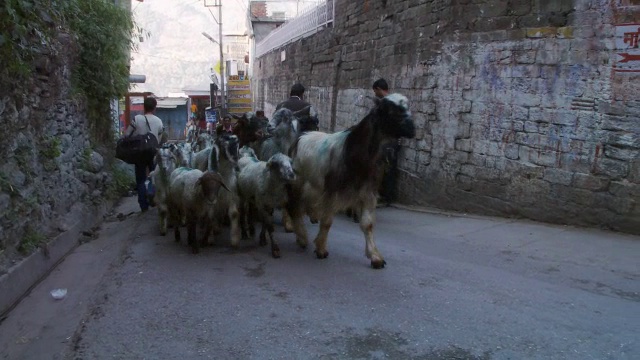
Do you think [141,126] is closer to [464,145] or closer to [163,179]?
[163,179]

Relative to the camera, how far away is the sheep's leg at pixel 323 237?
596cm

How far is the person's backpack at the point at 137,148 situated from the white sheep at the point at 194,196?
1.93 m

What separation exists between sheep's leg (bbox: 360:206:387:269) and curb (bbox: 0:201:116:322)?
3132 mm

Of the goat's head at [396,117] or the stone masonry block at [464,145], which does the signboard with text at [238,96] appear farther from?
the goat's head at [396,117]

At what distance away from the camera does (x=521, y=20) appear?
292 inches

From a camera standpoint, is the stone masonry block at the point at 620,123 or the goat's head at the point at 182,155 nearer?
the stone masonry block at the point at 620,123

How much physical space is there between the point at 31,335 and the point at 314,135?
3415 millimetres

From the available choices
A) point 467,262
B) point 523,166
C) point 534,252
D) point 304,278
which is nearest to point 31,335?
point 304,278

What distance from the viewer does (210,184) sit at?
5.98m

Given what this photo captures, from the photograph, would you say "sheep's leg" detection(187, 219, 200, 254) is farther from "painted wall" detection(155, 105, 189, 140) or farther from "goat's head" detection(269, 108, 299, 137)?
"painted wall" detection(155, 105, 189, 140)

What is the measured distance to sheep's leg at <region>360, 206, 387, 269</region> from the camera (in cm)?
570

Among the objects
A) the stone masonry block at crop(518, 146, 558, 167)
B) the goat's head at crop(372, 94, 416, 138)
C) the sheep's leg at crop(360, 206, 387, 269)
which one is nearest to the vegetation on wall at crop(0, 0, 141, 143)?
the goat's head at crop(372, 94, 416, 138)

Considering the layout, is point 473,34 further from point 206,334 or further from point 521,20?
point 206,334

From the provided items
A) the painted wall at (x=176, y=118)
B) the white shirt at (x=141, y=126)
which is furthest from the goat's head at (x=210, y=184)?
the painted wall at (x=176, y=118)
